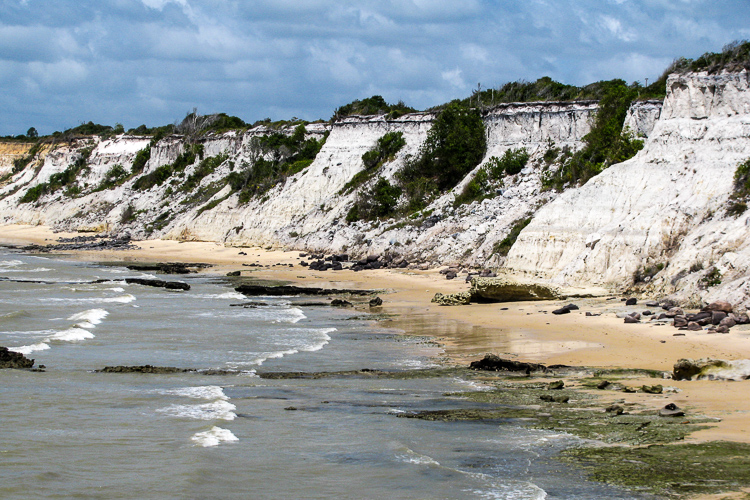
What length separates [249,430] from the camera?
1040 centimetres

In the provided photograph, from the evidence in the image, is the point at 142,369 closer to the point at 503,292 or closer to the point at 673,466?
the point at 673,466

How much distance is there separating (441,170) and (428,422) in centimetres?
3787

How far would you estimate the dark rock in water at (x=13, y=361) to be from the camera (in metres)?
14.9

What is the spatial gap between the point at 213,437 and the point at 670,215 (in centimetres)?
1914

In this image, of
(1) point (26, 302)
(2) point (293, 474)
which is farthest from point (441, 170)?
(2) point (293, 474)

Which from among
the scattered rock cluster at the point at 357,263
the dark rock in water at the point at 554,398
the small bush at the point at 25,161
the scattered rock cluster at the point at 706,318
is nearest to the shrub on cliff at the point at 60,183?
the small bush at the point at 25,161

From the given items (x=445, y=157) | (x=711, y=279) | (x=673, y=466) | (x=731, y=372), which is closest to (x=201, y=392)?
(x=673, y=466)

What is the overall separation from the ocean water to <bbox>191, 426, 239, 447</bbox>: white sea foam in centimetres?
3

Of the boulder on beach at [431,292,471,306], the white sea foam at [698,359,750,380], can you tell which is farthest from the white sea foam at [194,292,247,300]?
the white sea foam at [698,359,750,380]

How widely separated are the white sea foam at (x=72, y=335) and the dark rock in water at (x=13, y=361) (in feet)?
12.0

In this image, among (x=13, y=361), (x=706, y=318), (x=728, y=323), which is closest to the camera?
(x=13, y=361)

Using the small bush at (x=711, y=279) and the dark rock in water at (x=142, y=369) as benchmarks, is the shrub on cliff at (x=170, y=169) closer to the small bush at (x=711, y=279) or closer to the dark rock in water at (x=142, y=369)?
the small bush at (x=711, y=279)

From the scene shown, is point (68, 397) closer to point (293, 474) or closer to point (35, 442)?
point (35, 442)

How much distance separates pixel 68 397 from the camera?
40.4 ft
